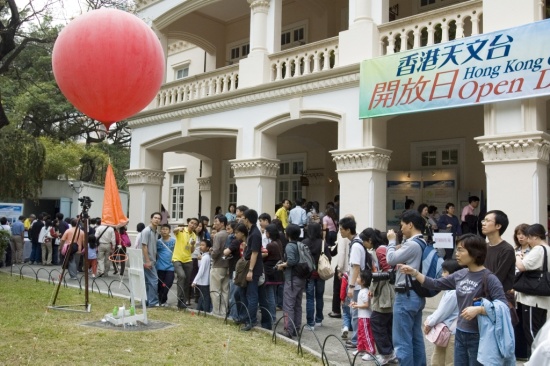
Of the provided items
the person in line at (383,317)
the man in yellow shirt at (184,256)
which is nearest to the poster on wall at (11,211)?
the man in yellow shirt at (184,256)

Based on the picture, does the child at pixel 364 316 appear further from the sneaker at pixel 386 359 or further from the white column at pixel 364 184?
the white column at pixel 364 184

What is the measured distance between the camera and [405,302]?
5.68 m

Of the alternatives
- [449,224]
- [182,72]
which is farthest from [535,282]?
[182,72]

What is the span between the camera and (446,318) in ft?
18.1

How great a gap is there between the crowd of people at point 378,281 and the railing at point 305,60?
11.5ft

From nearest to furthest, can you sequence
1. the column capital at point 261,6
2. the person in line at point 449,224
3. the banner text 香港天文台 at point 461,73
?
the banner text 香港天文台 at point 461,73, the person in line at point 449,224, the column capital at point 261,6

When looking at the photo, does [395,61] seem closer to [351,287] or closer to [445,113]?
[445,113]

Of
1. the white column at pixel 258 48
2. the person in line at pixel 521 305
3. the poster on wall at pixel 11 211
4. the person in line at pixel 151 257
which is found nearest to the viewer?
the person in line at pixel 521 305

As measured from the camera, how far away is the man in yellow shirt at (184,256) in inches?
407

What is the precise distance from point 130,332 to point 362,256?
3593 millimetres

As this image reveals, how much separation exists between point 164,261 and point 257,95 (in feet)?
19.7

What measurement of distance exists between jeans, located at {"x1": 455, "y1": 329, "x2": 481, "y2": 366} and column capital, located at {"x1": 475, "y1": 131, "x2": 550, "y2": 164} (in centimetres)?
615

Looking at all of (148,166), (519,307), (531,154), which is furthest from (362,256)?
(148,166)

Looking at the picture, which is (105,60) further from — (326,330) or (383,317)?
(326,330)
